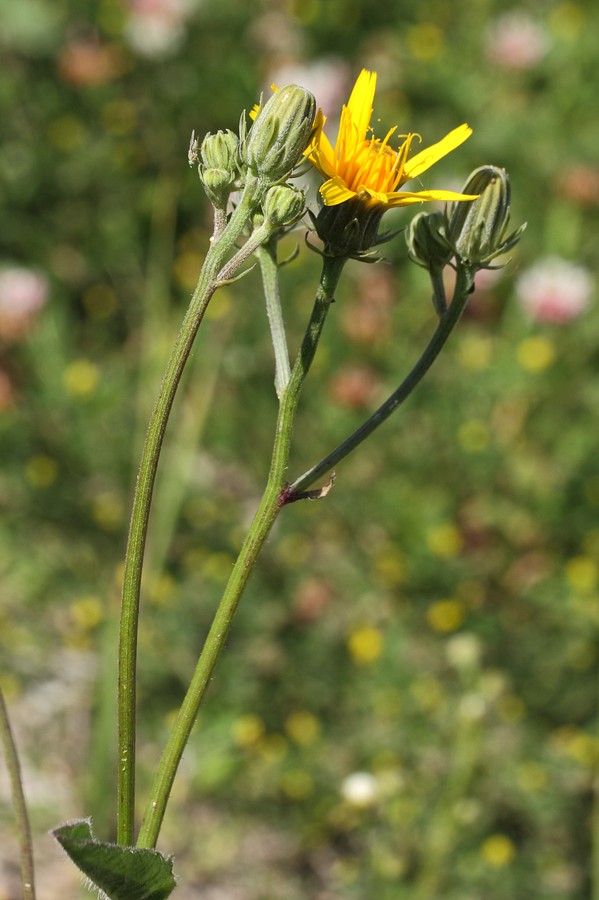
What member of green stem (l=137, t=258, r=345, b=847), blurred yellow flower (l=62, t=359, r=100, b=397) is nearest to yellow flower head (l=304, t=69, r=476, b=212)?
green stem (l=137, t=258, r=345, b=847)

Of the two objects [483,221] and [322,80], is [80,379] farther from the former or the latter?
[483,221]

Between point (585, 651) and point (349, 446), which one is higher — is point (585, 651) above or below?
above

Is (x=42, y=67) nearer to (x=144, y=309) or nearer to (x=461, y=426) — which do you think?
(x=144, y=309)

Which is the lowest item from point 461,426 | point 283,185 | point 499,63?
point 283,185

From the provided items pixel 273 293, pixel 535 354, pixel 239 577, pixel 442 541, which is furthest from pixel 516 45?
pixel 239 577

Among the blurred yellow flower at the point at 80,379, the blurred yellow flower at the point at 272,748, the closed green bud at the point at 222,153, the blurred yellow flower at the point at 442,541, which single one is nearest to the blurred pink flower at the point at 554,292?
the blurred yellow flower at the point at 442,541

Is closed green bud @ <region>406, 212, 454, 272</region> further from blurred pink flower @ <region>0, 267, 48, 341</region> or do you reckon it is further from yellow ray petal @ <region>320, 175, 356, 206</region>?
blurred pink flower @ <region>0, 267, 48, 341</region>

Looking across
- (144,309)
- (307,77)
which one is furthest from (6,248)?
(307,77)
